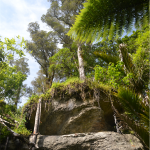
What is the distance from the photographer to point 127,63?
5.58m

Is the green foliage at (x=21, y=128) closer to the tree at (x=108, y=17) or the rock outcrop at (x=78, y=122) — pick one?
the rock outcrop at (x=78, y=122)

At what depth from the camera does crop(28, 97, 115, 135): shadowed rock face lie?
489 centimetres

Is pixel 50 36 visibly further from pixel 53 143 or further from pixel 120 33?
pixel 120 33

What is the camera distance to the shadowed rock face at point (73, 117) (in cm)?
489

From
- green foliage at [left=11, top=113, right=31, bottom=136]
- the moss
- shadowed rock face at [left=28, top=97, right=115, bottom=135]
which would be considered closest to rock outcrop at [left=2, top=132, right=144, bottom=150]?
green foliage at [left=11, top=113, right=31, bottom=136]

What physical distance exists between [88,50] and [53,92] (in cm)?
668

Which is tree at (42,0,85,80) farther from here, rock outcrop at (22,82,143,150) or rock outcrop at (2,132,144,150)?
rock outcrop at (2,132,144,150)

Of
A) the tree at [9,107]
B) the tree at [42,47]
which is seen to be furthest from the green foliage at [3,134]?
the tree at [42,47]

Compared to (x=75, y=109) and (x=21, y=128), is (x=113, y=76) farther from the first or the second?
(x=21, y=128)

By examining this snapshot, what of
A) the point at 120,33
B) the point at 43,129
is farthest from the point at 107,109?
the point at 120,33

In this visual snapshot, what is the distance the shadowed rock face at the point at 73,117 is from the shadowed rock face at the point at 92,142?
2.09ft

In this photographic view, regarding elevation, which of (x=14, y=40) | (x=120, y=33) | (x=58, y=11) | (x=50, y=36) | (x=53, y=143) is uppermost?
(x=58, y=11)

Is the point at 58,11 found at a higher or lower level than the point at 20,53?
higher

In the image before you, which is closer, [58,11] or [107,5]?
[107,5]
